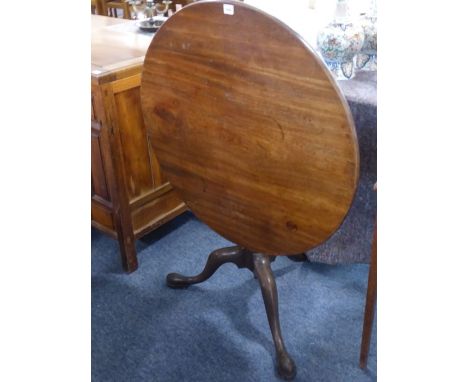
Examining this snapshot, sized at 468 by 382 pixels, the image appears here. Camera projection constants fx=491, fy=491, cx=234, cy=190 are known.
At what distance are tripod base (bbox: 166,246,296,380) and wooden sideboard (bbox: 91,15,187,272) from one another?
0.29m

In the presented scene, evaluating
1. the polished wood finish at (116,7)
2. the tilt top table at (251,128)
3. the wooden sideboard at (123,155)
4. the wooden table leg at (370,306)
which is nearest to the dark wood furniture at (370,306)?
the wooden table leg at (370,306)

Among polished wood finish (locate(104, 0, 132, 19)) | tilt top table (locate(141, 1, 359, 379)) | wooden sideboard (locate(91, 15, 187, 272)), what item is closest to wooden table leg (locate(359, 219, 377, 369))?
tilt top table (locate(141, 1, 359, 379))

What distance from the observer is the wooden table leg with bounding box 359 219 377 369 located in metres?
1.29

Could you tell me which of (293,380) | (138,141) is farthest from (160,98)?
(293,380)

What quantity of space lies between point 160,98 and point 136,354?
780 millimetres

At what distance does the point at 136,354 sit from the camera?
1507 mm

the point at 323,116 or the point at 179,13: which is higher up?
the point at 179,13

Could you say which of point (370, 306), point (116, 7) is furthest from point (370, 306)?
point (116, 7)

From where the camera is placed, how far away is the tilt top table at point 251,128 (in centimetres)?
101

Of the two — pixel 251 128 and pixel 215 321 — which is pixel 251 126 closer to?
pixel 251 128

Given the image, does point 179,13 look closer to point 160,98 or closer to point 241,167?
point 160,98

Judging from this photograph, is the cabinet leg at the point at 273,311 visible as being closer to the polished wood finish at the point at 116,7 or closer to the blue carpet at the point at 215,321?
the blue carpet at the point at 215,321
